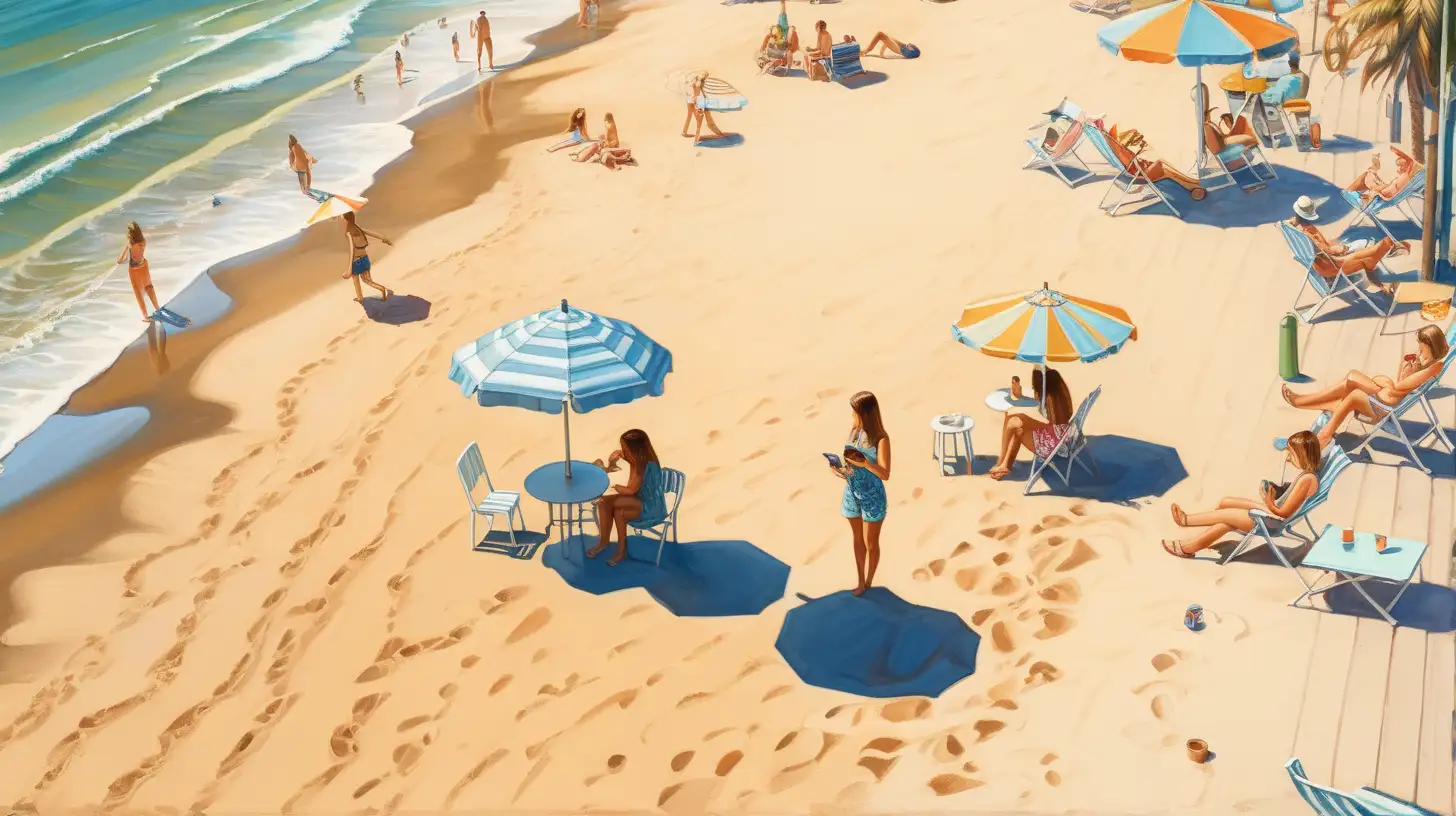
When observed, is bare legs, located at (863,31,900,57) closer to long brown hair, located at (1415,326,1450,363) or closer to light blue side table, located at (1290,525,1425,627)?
long brown hair, located at (1415,326,1450,363)

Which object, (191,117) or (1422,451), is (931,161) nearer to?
(1422,451)

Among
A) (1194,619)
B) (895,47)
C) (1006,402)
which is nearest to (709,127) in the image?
(895,47)

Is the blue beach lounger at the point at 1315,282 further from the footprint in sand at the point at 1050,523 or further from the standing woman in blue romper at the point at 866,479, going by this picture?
the standing woman in blue romper at the point at 866,479

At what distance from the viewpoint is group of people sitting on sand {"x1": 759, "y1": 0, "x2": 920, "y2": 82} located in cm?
2238

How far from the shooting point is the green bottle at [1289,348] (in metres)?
11.0

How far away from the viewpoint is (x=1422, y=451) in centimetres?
977

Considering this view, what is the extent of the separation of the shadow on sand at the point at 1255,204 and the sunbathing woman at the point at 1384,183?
36 centimetres

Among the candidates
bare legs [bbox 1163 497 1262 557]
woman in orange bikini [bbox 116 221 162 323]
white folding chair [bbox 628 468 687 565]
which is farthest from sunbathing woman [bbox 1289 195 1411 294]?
woman in orange bikini [bbox 116 221 162 323]

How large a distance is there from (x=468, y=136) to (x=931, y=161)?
8.65 meters

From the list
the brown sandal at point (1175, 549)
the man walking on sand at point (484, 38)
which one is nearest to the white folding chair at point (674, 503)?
the brown sandal at point (1175, 549)

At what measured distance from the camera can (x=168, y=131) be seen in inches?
1016

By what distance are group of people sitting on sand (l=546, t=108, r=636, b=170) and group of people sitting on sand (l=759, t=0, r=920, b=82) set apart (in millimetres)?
3893

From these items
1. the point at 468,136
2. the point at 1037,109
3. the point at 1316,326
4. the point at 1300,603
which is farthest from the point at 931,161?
the point at 1300,603

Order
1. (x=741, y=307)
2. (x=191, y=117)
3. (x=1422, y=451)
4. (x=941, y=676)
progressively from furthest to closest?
(x=191, y=117) < (x=741, y=307) < (x=1422, y=451) < (x=941, y=676)
